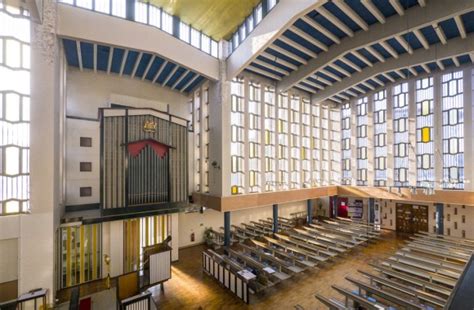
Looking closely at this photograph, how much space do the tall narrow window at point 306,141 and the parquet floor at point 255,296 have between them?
6238mm

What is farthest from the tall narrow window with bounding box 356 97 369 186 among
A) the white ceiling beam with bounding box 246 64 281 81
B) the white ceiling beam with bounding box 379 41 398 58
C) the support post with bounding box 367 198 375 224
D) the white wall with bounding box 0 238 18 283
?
A: the white wall with bounding box 0 238 18 283

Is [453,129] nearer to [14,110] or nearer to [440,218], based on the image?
[440,218]

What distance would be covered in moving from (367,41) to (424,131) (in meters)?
7.48

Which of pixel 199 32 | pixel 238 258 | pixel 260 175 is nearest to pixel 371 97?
pixel 260 175

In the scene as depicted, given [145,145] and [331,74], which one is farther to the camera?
[331,74]

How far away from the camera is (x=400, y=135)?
14.6 m

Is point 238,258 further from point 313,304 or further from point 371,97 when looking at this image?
point 371,97

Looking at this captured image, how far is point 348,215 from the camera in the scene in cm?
1741

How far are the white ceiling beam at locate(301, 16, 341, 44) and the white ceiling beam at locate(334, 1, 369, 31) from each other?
1.06 metres

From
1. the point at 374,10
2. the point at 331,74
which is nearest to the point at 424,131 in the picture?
the point at 331,74

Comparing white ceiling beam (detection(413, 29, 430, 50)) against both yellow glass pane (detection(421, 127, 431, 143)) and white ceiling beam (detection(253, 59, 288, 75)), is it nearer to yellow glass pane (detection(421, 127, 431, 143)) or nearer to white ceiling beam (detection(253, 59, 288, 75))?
yellow glass pane (detection(421, 127, 431, 143))

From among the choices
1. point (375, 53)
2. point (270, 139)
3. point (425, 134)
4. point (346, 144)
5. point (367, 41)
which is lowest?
point (346, 144)

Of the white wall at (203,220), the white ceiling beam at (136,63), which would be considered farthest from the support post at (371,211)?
the white ceiling beam at (136,63)

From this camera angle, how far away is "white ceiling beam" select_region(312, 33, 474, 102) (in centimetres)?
1008
